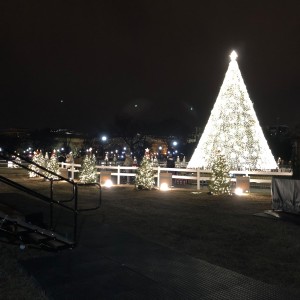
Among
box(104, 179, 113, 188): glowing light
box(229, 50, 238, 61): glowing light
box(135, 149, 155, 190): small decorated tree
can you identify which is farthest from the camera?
box(229, 50, 238, 61): glowing light

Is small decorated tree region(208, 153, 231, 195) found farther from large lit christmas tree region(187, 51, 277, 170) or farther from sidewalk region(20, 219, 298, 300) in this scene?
sidewalk region(20, 219, 298, 300)

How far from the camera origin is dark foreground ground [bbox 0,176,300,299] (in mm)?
6160

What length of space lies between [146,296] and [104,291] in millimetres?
576

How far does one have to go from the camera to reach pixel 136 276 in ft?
19.7

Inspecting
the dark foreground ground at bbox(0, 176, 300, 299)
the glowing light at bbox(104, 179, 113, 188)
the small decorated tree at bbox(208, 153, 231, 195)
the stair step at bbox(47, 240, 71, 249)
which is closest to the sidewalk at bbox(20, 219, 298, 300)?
the stair step at bbox(47, 240, 71, 249)

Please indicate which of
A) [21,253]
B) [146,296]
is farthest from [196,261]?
[21,253]

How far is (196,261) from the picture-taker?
22.5ft

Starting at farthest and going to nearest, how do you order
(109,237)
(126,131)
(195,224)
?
(126,131) → (195,224) → (109,237)

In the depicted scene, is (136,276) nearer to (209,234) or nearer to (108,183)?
(209,234)

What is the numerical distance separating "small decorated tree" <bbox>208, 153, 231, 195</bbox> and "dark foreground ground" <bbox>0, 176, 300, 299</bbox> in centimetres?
204

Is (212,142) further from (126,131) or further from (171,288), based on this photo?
(126,131)

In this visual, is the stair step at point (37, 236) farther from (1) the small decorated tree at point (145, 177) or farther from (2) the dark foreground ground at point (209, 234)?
(1) the small decorated tree at point (145, 177)

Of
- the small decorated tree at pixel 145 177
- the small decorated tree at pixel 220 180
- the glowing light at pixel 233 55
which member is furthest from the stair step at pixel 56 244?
the glowing light at pixel 233 55

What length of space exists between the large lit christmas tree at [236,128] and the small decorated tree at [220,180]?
638 cm
